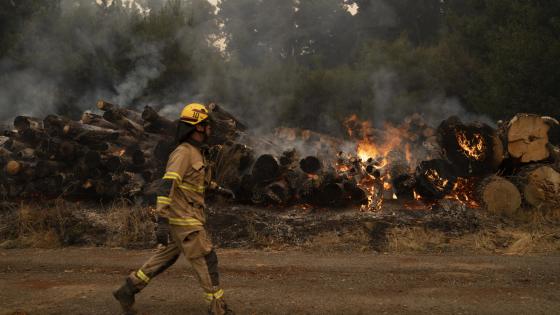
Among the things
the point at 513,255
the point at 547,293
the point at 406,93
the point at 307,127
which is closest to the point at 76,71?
the point at 307,127

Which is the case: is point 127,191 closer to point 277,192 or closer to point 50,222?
point 50,222

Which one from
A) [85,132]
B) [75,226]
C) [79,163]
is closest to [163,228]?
[75,226]

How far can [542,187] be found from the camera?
9805mm

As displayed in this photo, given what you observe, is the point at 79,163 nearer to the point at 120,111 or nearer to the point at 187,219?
the point at 120,111

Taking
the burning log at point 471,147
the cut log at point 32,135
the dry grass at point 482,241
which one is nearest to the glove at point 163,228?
the dry grass at point 482,241

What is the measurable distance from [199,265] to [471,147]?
22.9 feet

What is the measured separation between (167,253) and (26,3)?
16115mm

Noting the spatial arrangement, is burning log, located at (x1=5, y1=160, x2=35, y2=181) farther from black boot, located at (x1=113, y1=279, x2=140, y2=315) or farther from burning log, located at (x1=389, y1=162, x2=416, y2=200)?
burning log, located at (x1=389, y1=162, x2=416, y2=200)

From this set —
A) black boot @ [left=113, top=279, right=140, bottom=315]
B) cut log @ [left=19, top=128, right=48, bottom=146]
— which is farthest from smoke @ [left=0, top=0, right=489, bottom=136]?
black boot @ [left=113, top=279, right=140, bottom=315]

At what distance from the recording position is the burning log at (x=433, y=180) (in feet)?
32.0

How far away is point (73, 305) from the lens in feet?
18.5

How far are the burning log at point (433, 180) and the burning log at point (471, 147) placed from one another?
36 cm

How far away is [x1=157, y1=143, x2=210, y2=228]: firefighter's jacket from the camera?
4.93 meters

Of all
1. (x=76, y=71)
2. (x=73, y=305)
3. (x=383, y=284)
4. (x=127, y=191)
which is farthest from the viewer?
(x=76, y=71)
